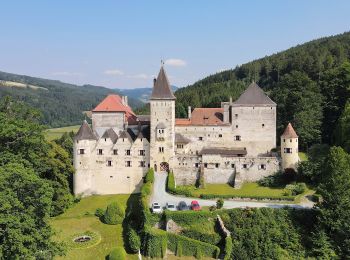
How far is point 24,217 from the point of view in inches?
1192

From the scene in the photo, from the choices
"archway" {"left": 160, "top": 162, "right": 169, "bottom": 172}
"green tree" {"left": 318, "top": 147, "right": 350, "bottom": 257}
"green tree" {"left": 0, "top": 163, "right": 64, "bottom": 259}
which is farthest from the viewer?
"archway" {"left": 160, "top": 162, "right": 169, "bottom": 172}

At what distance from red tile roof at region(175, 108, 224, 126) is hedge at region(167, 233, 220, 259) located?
26.0m

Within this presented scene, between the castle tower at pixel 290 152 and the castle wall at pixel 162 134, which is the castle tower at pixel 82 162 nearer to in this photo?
the castle wall at pixel 162 134

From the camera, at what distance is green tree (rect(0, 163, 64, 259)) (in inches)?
1139

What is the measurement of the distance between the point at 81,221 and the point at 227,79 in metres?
107

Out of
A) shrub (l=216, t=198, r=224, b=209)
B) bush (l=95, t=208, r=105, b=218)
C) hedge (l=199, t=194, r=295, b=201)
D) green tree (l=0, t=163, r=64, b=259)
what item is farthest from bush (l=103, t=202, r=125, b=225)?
green tree (l=0, t=163, r=64, b=259)

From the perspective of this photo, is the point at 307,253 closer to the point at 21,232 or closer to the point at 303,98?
the point at 21,232

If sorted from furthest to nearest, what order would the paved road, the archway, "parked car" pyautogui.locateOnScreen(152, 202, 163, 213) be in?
the archway < the paved road < "parked car" pyautogui.locateOnScreen(152, 202, 163, 213)

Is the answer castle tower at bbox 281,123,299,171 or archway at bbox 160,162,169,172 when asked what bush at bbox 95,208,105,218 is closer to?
archway at bbox 160,162,169,172

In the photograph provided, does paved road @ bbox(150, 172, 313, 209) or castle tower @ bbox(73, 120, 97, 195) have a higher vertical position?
castle tower @ bbox(73, 120, 97, 195)

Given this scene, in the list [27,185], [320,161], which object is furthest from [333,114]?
[27,185]

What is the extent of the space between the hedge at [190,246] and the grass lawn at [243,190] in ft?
35.8

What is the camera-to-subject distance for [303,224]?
1654 inches

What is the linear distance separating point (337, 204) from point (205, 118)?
28.9 meters
